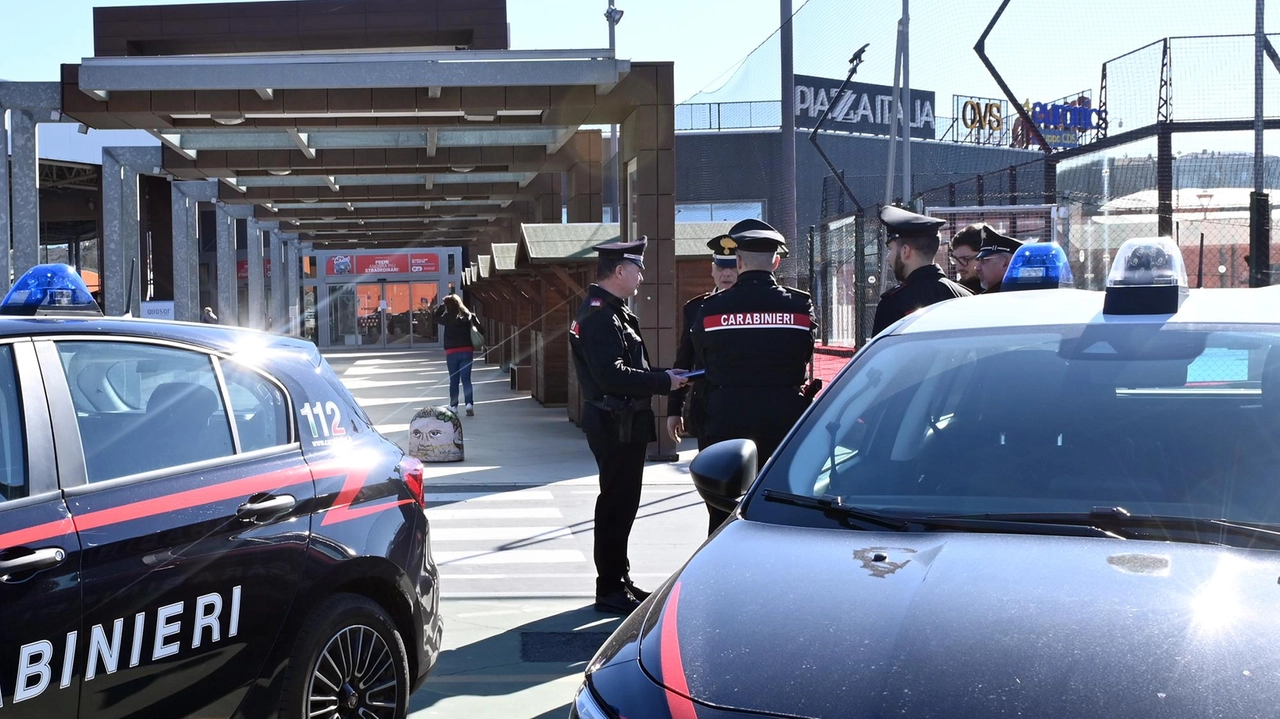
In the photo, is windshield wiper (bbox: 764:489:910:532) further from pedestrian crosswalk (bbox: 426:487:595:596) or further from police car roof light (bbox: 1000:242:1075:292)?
pedestrian crosswalk (bbox: 426:487:595:596)

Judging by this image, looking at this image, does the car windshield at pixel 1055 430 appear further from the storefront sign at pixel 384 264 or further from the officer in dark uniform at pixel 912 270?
the storefront sign at pixel 384 264

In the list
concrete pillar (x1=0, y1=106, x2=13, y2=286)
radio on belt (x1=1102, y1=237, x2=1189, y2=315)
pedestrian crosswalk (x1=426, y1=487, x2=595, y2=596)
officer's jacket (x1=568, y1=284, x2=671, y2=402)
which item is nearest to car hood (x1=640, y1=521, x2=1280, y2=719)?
radio on belt (x1=1102, y1=237, x2=1189, y2=315)

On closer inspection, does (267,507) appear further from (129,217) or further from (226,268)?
(226,268)

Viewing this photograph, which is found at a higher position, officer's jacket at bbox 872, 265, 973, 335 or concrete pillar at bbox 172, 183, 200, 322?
concrete pillar at bbox 172, 183, 200, 322

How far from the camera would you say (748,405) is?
594cm

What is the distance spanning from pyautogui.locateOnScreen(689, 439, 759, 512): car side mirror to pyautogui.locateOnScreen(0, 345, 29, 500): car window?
65.7 inches

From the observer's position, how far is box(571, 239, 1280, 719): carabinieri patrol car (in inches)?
90.2

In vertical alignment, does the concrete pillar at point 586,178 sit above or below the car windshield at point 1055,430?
above

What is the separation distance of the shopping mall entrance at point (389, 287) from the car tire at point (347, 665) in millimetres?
45108

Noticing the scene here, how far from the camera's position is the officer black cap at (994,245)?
7422mm

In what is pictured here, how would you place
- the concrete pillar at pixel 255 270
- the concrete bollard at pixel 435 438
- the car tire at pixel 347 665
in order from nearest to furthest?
1. the car tire at pixel 347 665
2. the concrete bollard at pixel 435 438
3. the concrete pillar at pixel 255 270

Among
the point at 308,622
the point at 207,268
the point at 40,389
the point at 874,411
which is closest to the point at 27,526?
the point at 40,389

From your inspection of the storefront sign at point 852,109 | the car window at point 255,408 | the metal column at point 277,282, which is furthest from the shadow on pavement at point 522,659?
the storefront sign at point 852,109

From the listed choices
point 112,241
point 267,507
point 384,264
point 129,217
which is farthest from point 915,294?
point 384,264
